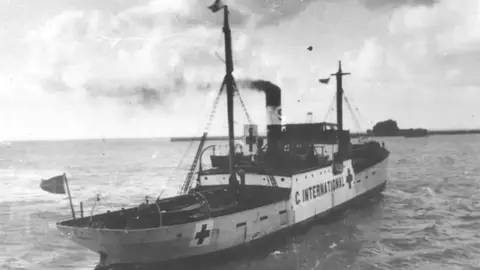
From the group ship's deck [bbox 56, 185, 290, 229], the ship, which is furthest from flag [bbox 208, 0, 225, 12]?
ship's deck [bbox 56, 185, 290, 229]

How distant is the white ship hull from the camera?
17359mm

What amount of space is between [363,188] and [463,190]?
16.7 meters

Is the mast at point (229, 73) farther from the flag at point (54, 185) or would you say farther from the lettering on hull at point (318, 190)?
the flag at point (54, 185)

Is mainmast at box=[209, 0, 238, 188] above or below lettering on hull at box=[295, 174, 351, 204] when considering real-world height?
above

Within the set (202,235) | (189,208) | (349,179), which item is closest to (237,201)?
(189,208)

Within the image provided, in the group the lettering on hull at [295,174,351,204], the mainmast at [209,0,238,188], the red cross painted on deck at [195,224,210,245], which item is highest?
the mainmast at [209,0,238,188]

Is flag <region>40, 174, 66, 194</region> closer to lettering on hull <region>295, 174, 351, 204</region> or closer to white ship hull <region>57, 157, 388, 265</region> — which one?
white ship hull <region>57, 157, 388, 265</region>

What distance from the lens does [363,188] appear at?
120 feet

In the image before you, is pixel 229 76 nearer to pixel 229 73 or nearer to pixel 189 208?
pixel 229 73

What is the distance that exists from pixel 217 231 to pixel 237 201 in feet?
13.4

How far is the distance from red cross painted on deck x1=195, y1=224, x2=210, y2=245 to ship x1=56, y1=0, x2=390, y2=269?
2.0 inches

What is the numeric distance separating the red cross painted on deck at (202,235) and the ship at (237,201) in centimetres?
Answer: 5

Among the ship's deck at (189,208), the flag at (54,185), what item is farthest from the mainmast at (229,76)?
the flag at (54,185)

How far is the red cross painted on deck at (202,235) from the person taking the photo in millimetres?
18516
